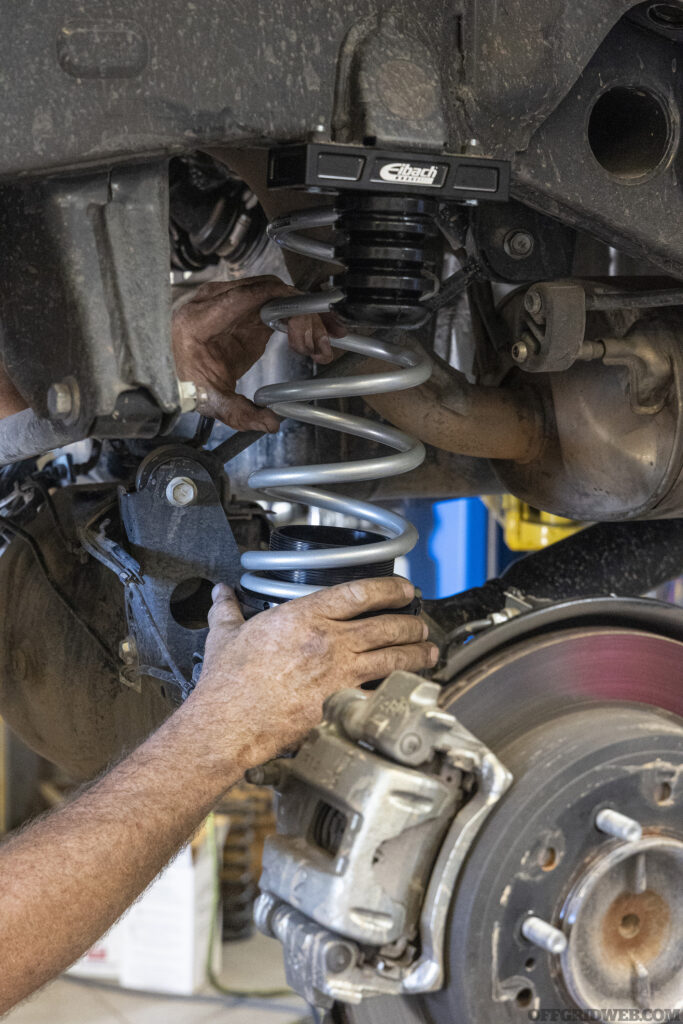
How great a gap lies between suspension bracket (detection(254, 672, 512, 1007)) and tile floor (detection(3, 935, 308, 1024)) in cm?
187

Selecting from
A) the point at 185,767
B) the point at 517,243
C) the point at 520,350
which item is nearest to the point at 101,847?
the point at 185,767

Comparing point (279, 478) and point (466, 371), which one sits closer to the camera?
point (279, 478)

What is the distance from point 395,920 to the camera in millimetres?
814

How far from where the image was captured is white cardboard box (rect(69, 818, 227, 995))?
2586mm

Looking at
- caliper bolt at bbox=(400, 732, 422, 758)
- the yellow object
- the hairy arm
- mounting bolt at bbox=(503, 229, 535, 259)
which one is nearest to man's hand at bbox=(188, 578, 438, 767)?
the hairy arm

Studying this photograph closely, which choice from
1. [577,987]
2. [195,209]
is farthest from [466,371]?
[577,987]

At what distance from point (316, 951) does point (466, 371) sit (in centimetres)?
79

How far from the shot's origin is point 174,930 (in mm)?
2623

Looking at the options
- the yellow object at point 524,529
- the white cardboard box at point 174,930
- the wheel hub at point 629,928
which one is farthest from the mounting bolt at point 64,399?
the white cardboard box at point 174,930

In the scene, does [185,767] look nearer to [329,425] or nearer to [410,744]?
[410,744]

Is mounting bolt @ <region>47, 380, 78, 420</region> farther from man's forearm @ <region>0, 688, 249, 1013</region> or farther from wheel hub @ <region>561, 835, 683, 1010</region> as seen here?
wheel hub @ <region>561, 835, 683, 1010</region>

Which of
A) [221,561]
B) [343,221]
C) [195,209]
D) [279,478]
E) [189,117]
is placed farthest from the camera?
[195,209]

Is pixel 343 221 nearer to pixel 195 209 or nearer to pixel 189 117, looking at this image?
pixel 189 117

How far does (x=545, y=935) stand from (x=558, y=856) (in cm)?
6
